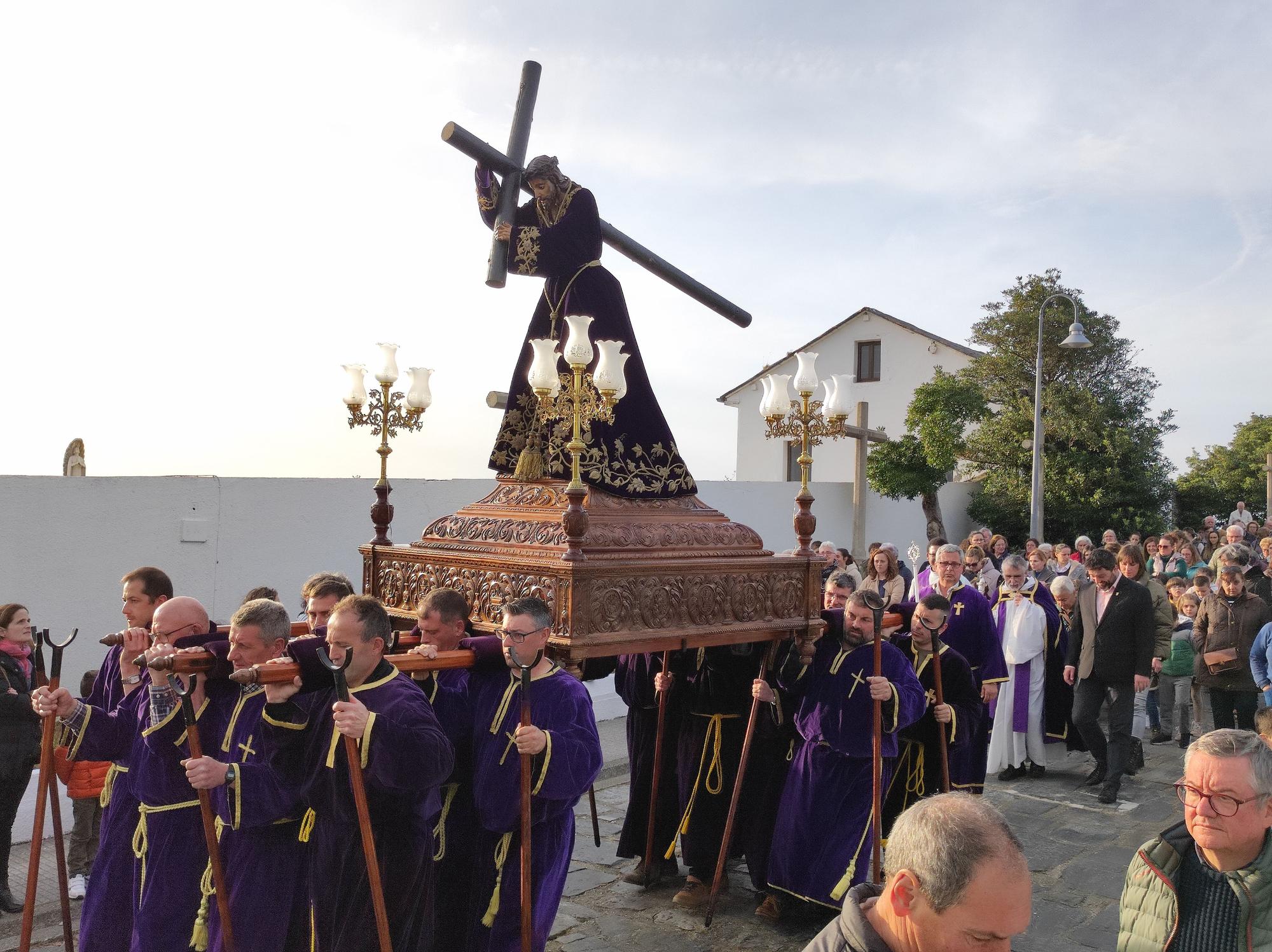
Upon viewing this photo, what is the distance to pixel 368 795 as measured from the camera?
12.0 ft

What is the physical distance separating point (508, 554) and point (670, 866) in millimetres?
2576

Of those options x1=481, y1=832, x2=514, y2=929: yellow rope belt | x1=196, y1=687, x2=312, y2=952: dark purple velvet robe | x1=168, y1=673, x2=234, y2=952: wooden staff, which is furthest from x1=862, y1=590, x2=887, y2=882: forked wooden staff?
x1=168, y1=673, x2=234, y2=952: wooden staff

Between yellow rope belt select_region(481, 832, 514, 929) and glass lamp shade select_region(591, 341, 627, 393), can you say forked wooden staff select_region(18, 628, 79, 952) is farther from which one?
glass lamp shade select_region(591, 341, 627, 393)

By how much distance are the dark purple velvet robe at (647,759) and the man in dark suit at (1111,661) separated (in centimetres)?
359

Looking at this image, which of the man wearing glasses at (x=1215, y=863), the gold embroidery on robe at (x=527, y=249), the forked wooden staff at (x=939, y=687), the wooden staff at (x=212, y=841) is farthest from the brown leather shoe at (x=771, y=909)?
the gold embroidery on robe at (x=527, y=249)

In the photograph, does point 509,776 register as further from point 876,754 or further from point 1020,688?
point 1020,688

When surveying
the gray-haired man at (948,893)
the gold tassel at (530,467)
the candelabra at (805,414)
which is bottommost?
the gray-haired man at (948,893)

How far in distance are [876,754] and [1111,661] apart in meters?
3.61

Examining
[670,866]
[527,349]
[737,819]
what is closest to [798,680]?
[737,819]

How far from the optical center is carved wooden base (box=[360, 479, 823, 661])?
4.18m

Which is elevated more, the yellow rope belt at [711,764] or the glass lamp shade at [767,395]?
the glass lamp shade at [767,395]

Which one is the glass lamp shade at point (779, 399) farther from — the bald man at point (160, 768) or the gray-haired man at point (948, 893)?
the gray-haired man at point (948, 893)

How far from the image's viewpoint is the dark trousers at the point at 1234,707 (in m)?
7.54

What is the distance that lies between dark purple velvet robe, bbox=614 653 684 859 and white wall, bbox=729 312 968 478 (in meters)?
21.7
